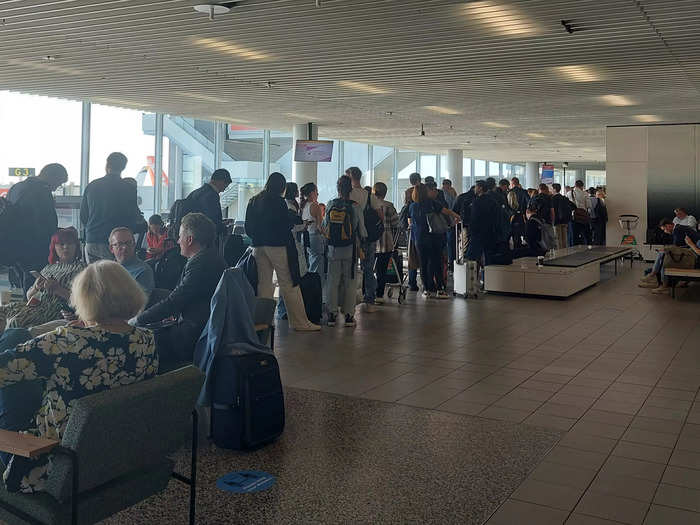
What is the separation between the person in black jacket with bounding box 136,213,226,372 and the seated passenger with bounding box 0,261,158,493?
57.2 inches

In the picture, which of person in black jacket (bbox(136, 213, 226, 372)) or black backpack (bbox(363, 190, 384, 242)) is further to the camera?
black backpack (bbox(363, 190, 384, 242))

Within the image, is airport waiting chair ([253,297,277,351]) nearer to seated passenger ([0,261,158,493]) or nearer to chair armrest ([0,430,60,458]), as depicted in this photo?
seated passenger ([0,261,158,493])

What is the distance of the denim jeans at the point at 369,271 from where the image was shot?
30.9ft

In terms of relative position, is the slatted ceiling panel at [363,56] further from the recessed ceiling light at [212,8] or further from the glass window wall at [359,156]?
the glass window wall at [359,156]

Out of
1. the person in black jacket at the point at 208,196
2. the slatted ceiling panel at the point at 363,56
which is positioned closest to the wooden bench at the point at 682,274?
the slatted ceiling panel at the point at 363,56

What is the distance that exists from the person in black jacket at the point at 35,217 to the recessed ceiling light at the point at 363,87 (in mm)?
6646

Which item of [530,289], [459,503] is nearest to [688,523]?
[459,503]

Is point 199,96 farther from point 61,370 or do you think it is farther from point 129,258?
point 61,370

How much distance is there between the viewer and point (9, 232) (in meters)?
6.07

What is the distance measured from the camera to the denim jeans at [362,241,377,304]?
9.41 meters

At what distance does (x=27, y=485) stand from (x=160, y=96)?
12.5 m

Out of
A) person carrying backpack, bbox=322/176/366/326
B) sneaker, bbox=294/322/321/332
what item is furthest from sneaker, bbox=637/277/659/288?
sneaker, bbox=294/322/321/332

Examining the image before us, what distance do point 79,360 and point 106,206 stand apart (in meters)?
4.33

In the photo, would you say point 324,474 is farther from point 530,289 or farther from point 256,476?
point 530,289
